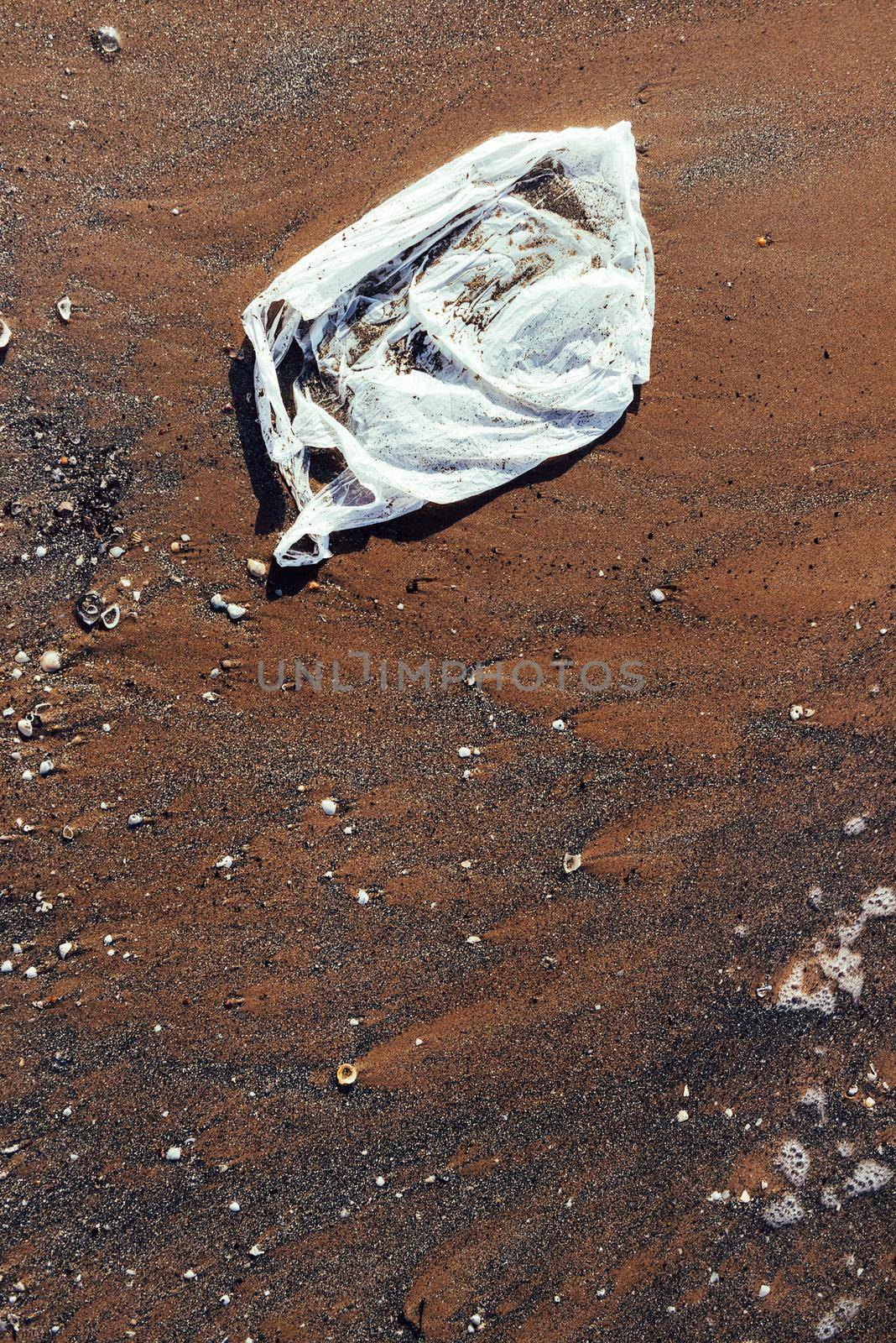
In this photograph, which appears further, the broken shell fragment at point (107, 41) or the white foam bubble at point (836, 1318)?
the white foam bubble at point (836, 1318)

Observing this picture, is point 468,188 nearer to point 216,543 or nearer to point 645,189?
point 645,189

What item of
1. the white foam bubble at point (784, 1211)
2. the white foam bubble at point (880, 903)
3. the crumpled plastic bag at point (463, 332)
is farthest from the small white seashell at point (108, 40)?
the white foam bubble at point (784, 1211)

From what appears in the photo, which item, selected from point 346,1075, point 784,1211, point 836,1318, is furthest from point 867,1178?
point 346,1075

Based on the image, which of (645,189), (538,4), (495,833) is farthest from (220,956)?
(538,4)

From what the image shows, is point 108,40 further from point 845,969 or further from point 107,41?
point 845,969

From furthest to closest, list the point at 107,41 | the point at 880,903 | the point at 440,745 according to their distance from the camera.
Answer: the point at 880,903
the point at 440,745
the point at 107,41

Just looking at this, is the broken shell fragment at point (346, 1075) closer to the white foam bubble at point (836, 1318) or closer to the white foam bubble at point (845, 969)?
the white foam bubble at point (845, 969)
